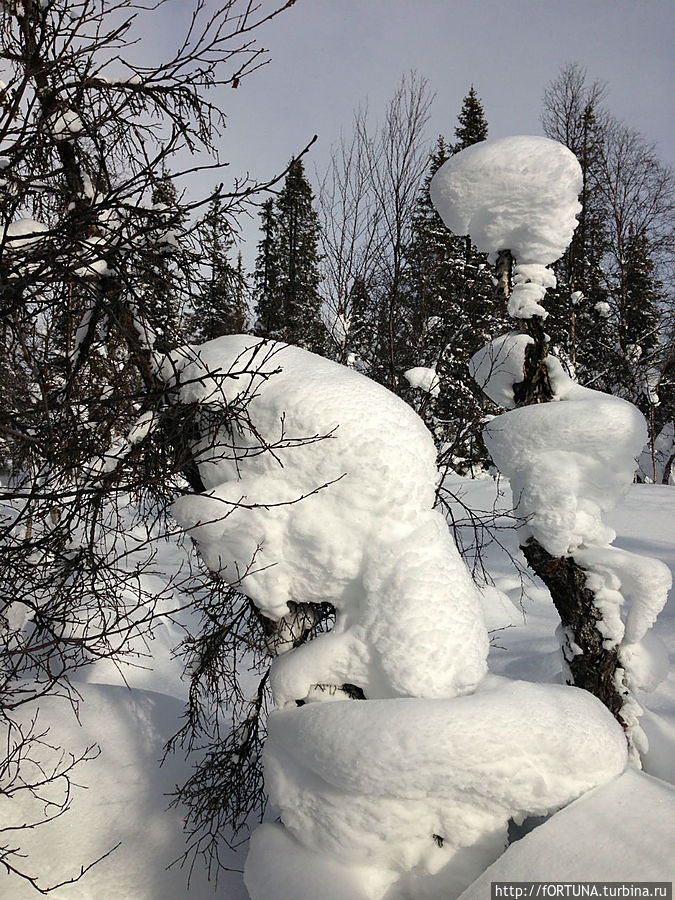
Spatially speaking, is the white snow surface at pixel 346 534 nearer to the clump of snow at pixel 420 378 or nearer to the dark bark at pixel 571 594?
the dark bark at pixel 571 594

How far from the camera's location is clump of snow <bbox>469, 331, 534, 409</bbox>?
163 inches

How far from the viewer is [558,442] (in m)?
3.80

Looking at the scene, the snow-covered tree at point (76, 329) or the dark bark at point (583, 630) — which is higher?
the snow-covered tree at point (76, 329)

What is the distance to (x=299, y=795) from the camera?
114 inches

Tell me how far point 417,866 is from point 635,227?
13008 mm

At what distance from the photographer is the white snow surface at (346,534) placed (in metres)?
A: 2.84

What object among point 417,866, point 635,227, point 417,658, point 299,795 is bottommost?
point 417,866

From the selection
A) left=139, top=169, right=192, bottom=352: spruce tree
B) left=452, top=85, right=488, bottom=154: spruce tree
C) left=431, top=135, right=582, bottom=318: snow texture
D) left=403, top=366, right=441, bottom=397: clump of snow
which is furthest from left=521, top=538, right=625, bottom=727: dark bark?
left=452, top=85, right=488, bottom=154: spruce tree

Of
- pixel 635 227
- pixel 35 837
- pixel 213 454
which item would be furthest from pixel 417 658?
pixel 635 227

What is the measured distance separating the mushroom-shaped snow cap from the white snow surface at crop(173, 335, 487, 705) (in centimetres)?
161

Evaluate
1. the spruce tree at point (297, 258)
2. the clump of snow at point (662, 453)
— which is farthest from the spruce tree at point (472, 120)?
the clump of snow at point (662, 453)

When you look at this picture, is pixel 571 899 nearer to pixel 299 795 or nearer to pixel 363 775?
pixel 363 775

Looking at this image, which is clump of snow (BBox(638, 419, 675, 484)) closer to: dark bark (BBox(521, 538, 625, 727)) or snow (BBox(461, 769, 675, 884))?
dark bark (BBox(521, 538, 625, 727))

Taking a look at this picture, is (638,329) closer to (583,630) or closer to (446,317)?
(446,317)
